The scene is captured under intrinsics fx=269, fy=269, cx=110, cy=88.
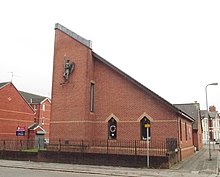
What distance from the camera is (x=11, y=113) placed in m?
41.6

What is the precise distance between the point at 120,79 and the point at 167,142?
6.99 m

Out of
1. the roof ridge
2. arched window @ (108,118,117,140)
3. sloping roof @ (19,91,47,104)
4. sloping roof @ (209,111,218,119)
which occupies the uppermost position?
the roof ridge

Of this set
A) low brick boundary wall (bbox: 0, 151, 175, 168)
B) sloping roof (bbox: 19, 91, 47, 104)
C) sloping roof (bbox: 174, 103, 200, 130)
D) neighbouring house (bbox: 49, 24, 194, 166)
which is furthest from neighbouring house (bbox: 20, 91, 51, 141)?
neighbouring house (bbox: 49, 24, 194, 166)

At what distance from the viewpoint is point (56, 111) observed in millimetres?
24688

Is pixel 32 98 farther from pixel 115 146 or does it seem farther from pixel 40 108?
pixel 115 146

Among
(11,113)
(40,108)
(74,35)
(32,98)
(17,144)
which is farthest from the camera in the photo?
(32,98)

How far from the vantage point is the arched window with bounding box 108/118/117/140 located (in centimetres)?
2334

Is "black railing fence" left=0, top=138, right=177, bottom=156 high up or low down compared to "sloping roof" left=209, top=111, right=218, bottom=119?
down

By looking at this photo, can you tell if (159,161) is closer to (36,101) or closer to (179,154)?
(179,154)

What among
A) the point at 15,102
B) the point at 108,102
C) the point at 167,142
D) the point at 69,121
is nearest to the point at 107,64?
the point at 108,102

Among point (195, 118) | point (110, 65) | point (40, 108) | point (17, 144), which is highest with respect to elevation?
point (110, 65)

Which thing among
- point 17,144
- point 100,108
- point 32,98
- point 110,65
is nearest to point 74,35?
point 110,65

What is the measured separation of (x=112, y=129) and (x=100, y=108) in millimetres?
2177

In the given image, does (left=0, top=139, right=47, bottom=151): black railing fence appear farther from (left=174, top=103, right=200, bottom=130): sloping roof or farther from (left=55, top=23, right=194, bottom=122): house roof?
(left=174, top=103, right=200, bottom=130): sloping roof
